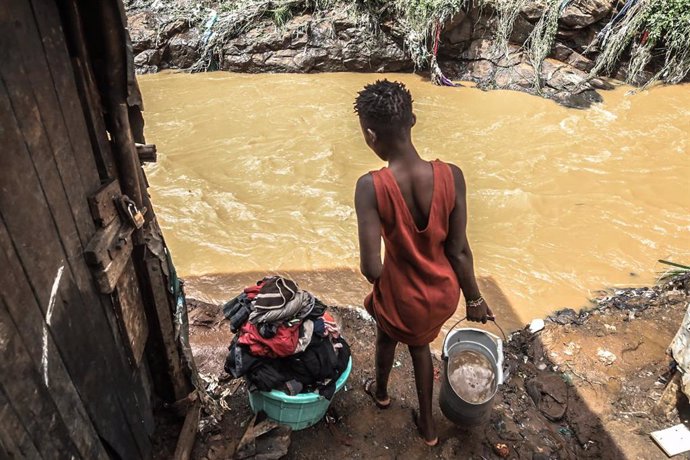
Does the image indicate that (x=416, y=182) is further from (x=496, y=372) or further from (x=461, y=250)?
(x=496, y=372)

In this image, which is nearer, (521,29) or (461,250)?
(461,250)

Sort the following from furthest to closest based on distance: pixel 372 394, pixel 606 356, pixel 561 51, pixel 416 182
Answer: pixel 561 51 → pixel 606 356 → pixel 372 394 → pixel 416 182

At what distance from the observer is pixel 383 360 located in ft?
7.93

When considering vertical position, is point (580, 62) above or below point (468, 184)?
above

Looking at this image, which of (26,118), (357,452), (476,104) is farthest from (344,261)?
(476,104)

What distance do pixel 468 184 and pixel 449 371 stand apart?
3264 millimetres

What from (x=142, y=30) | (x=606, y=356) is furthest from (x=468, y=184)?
(x=142, y=30)

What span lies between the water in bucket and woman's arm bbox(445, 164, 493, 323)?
355 millimetres

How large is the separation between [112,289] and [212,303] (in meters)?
2.02

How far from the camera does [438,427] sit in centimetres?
254

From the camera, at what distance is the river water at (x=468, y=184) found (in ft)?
13.1

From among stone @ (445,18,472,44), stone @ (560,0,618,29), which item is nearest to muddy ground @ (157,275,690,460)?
stone @ (560,0,618,29)

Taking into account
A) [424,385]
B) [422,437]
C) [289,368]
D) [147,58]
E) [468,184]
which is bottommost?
[468,184]

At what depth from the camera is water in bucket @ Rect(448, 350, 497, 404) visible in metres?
2.37
